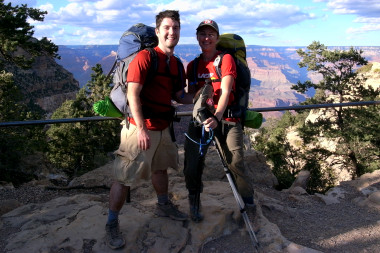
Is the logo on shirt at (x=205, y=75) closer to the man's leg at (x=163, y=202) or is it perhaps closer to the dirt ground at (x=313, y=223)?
the man's leg at (x=163, y=202)

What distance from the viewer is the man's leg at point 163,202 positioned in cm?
340

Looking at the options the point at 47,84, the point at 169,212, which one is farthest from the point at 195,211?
the point at 47,84

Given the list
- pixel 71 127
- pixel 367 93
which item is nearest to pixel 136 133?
pixel 367 93

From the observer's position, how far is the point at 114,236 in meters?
2.99

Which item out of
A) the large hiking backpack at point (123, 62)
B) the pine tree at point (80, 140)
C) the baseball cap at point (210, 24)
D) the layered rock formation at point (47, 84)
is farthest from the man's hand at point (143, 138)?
the layered rock formation at point (47, 84)

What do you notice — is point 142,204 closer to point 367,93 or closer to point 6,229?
point 6,229

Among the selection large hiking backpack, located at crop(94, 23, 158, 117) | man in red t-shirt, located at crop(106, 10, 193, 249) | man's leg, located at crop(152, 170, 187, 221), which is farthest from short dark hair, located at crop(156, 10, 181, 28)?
man's leg, located at crop(152, 170, 187, 221)

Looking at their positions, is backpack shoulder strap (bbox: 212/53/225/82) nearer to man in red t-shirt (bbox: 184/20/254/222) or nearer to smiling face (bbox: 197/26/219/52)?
man in red t-shirt (bbox: 184/20/254/222)

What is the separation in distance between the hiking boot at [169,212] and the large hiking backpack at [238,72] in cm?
112

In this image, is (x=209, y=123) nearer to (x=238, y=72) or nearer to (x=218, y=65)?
(x=218, y=65)

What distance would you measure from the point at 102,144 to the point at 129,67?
26.7 m

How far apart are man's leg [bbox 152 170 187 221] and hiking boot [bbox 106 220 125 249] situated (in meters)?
0.54

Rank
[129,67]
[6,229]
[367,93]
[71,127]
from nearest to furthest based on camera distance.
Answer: [129,67], [6,229], [367,93], [71,127]

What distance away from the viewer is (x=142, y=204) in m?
3.89
